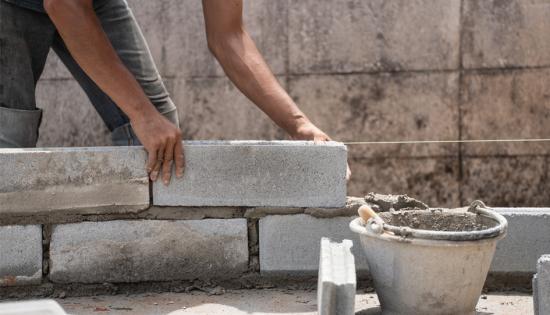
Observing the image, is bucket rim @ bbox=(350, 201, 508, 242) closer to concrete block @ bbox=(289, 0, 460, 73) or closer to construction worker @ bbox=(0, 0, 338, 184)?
construction worker @ bbox=(0, 0, 338, 184)

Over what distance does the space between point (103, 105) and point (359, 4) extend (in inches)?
98.2

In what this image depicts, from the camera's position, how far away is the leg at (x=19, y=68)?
348 cm

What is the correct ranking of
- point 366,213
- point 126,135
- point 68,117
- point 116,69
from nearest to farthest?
point 366,213 → point 116,69 → point 126,135 → point 68,117

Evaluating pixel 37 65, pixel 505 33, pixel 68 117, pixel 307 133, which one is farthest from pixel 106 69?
pixel 505 33

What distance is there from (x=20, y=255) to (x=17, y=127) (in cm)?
62

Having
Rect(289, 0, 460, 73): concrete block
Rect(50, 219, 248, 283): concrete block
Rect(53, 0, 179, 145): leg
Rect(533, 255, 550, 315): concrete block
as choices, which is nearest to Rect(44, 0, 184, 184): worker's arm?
Rect(50, 219, 248, 283): concrete block

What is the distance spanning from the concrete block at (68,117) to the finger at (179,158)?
102 inches

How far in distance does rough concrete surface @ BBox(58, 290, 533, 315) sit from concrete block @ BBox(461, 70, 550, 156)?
7.63 ft

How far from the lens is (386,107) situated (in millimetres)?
5641

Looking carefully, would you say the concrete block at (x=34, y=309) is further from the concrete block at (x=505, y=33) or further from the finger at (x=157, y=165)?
the concrete block at (x=505, y=33)

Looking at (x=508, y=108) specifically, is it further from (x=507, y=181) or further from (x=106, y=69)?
(x=106, y=69)

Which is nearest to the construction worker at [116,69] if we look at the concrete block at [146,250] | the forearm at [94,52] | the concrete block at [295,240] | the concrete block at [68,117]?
the forearm at [94,52]

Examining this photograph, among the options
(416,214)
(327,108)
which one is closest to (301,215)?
(416,214)

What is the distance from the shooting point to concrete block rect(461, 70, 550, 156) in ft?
18.2
